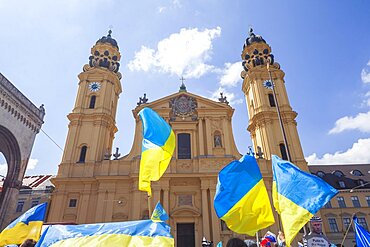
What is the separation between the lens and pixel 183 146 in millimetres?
23812

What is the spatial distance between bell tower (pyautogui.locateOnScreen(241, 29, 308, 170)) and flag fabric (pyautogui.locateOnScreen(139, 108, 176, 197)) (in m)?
17.6

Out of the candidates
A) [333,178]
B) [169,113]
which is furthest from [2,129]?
[333,178]

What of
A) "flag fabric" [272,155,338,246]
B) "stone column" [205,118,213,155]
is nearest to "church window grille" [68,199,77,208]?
"stone column" [205,118,213,155]

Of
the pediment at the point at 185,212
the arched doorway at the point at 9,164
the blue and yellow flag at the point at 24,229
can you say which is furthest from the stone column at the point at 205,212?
the blue and yellow flag at the point at 24,229

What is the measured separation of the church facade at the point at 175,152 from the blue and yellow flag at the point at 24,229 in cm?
1357

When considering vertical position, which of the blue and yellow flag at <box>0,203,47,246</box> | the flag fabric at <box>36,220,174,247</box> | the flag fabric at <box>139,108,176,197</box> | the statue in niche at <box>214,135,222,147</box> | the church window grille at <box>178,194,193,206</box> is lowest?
the flag fabric at <box>36,220,174,247</box>

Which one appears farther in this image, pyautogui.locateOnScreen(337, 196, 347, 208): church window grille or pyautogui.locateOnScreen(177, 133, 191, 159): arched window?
pyautogui.locateOnScreen(337, 196, 347, 208): church window grille

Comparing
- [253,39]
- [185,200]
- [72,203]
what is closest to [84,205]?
[72,203]

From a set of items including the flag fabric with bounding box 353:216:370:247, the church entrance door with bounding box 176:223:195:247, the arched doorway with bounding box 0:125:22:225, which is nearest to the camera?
the flag fabric with bounding box 353:216:370:247

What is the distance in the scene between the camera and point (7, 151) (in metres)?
14.6

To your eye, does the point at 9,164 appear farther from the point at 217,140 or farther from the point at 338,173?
the point at 338,173

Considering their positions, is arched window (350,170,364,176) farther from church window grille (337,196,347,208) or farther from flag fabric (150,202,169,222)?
flag fabric (150,202,169,222)

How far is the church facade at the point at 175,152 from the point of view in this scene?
20016 millimetres

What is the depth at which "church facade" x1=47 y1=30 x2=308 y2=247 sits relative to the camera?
65.7ft
